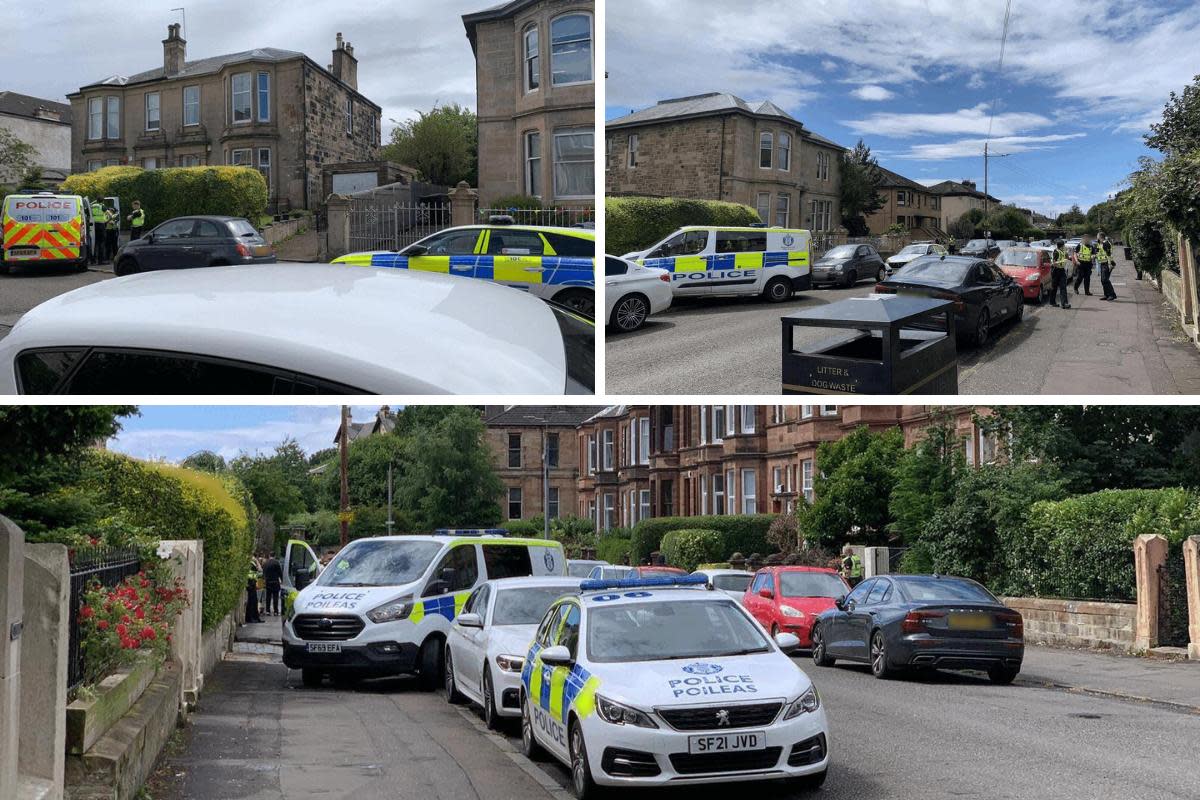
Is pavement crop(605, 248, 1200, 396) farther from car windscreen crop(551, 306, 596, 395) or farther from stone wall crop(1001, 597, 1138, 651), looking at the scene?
stone wall crop(1001, 597, 1138, 651)

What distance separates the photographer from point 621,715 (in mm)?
7930

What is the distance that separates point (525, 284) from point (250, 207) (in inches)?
83.7

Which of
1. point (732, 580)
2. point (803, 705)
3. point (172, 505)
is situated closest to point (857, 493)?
point (732, 580)

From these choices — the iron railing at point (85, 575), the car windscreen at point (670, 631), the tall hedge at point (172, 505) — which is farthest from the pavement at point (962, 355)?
the tall hedge at point (172, 505)

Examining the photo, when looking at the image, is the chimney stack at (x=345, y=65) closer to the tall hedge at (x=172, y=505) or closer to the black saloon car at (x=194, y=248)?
the black saloon car at (x=194, y=248)

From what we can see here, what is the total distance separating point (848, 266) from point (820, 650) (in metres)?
9.24

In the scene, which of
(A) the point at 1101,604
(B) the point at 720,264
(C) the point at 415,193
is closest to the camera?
(B) the point at 720,264

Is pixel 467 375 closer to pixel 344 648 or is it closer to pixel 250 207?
pixel 250 207

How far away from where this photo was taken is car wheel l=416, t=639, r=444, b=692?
15031mm

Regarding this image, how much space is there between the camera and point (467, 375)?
17.9ft

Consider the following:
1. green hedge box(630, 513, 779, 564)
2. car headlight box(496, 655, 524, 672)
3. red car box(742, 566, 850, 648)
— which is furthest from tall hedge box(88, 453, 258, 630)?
green hedge box(630, 513, 779, 564)

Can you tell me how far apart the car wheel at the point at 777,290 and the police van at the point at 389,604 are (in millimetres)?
8458

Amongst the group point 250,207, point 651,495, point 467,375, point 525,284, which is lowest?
point 651,495

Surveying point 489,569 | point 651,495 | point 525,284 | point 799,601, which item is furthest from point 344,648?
point 651,495
